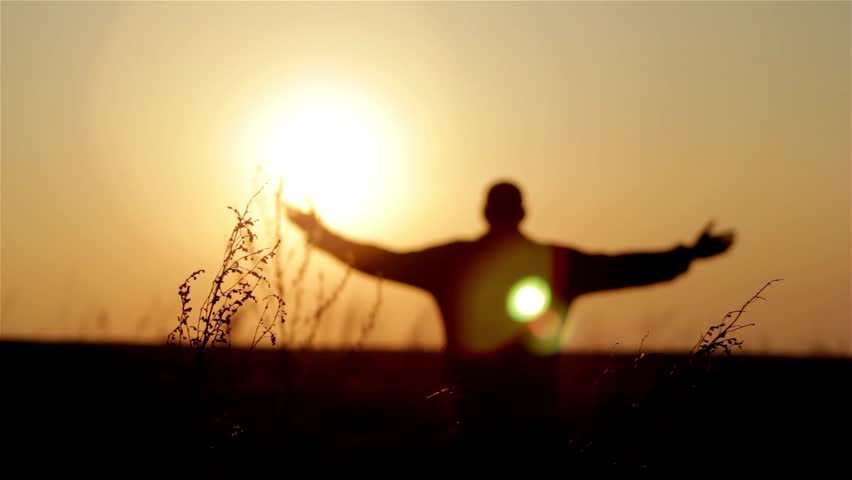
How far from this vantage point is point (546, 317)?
226 inches

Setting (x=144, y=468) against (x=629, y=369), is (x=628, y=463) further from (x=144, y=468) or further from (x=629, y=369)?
(x=144, y=468)

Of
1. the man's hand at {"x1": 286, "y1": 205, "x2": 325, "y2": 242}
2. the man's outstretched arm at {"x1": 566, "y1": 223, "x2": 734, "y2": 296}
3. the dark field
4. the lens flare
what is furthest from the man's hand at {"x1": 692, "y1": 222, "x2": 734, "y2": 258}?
the man's hand at {"x1": 286, "y1": 205, "x2": 325, "y2": 242}

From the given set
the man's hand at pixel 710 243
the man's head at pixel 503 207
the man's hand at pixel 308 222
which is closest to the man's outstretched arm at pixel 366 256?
the man's hand at pixel 308 222

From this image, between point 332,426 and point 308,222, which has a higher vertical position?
point 308,222

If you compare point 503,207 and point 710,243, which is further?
point 710,243

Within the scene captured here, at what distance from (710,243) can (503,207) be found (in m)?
1.70

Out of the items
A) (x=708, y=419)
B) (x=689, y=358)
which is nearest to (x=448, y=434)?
(x=689, y=358)

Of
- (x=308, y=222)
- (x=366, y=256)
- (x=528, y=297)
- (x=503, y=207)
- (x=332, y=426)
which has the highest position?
(x=503, y=207)

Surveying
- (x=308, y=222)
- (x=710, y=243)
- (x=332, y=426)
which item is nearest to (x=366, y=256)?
(x=308, y=222)

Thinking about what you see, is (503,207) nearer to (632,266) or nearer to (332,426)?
(632,266)

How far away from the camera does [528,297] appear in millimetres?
5824

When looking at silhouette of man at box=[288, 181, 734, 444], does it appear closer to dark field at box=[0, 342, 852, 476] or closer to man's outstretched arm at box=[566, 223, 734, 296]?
man's outstretched arm at box=[566, 223, 734, 296]

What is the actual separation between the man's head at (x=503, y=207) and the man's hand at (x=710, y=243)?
4.71 ft

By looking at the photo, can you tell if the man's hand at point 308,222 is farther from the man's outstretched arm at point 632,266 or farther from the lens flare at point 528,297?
the man's outstretched arm at point 632,266
